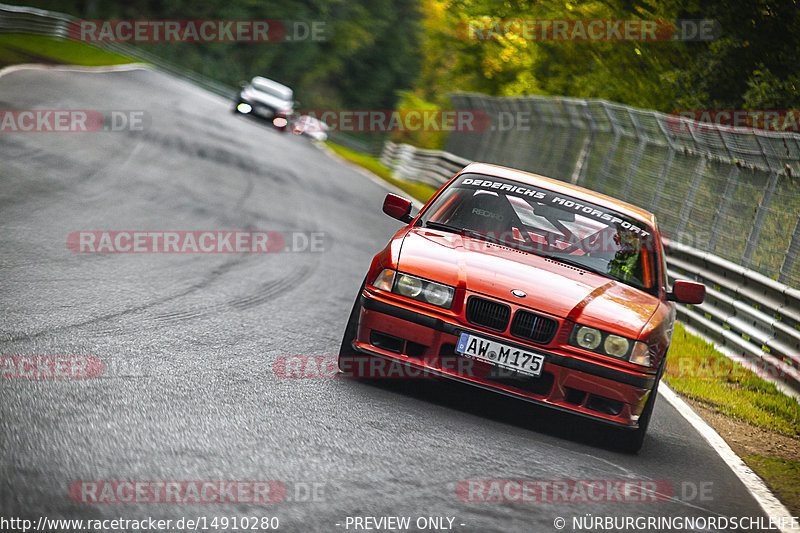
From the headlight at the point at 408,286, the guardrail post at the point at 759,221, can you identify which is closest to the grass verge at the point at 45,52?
the guardrail post at the point at 759,221

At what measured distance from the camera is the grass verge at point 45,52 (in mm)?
27936

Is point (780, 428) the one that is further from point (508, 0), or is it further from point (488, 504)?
point (508, 0)

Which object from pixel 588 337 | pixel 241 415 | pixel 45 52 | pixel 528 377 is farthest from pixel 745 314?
pixel 45 52

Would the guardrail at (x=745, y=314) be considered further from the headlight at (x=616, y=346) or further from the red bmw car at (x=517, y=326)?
the headlight at (x=616, y=346)

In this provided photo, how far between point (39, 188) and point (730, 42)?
14060 mm

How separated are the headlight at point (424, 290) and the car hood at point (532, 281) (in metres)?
0.04

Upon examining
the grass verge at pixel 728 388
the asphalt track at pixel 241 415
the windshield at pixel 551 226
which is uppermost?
the windshield at pixel 551 226

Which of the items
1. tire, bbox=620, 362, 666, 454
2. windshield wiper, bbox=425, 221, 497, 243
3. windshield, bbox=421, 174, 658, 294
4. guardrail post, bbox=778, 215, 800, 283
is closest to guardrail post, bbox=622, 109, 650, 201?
guardrail post, bbox=778, 215, 800, 283

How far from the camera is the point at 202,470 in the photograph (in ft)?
13.5

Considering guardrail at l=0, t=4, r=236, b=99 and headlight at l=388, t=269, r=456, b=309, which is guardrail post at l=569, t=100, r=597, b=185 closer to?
headlight at l=388, t=269, r=456, b=309

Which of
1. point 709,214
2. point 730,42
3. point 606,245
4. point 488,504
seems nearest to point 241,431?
point 488,504

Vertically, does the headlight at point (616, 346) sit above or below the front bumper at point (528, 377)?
above

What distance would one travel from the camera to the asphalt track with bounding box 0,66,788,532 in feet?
13.3

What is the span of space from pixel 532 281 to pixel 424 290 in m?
0.65
